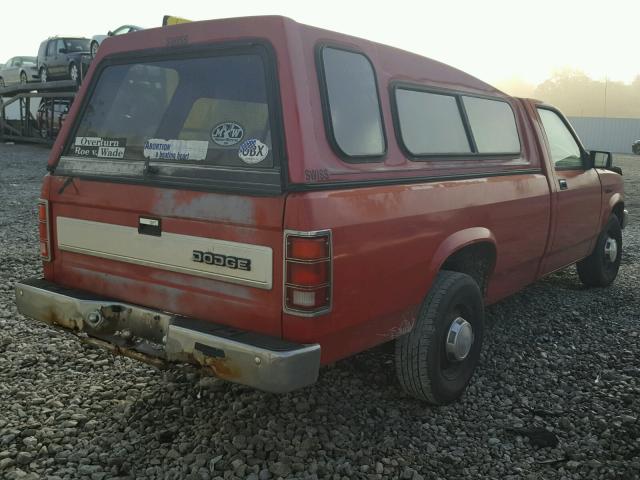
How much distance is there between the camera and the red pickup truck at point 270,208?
262cm

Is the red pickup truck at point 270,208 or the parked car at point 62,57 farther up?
the parked car at point 62,57

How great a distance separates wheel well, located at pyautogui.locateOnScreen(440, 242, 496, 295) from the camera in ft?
12.4

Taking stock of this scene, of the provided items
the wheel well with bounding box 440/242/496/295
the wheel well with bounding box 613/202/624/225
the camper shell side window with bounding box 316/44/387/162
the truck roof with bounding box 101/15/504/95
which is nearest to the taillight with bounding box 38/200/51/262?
the truck roof with bounding box 101/15/504/95

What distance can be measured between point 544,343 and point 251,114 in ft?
10.0

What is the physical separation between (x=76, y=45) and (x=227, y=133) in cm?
1834

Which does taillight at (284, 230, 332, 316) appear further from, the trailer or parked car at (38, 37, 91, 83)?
parked car at (38, 37, 91, 83)

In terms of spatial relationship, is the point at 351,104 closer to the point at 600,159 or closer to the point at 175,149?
the point at 175,149

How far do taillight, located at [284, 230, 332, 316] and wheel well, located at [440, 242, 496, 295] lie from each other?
1.32 m

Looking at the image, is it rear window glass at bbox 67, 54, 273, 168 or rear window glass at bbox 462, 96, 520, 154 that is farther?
rear window glass at bbox 462, 96, 520, 154

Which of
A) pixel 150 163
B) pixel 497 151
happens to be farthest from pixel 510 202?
pixel 150 163

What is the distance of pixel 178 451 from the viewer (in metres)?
3.01

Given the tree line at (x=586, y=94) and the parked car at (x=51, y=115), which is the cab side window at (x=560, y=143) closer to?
the parked car at (x=51, y=115)

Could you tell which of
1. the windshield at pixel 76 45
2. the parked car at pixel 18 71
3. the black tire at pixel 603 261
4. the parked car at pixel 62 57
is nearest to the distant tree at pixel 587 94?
Result: the parked car at pixel 18 71

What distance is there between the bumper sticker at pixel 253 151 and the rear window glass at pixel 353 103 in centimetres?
33
